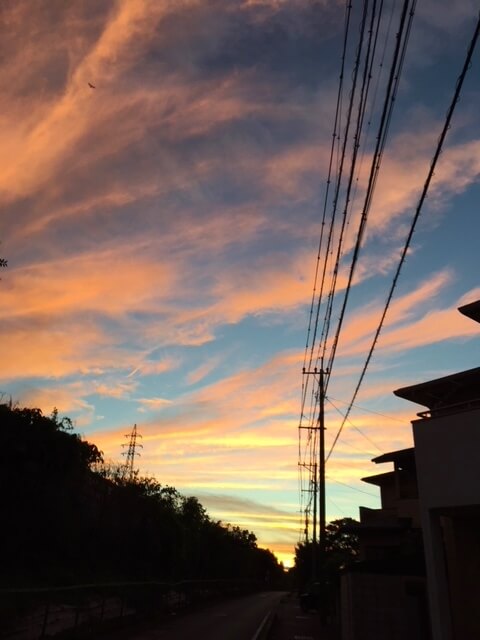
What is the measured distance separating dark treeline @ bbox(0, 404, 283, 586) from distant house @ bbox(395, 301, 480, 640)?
12922mm

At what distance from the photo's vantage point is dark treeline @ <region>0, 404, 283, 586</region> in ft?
63.9

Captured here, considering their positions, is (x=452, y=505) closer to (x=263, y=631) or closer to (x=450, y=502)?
(x=450, y=502)

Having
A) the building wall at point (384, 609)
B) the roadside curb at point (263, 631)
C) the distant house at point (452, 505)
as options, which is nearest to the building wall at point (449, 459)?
the distant house at point (452, 505)

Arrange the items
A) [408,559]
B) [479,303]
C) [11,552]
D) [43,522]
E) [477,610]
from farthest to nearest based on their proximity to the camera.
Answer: [43,522] → [11,552] → [408,559] → [479,303] → [477,610]

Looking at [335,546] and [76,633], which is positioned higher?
[335,546]

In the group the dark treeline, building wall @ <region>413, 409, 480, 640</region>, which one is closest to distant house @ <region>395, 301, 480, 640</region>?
building wall @ <region>413, 409, 480, 640</region>

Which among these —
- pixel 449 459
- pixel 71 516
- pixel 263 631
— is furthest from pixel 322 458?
pixel 449 459

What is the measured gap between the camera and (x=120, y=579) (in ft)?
92.5

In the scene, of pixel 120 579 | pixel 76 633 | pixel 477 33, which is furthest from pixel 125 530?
pixel 477 33

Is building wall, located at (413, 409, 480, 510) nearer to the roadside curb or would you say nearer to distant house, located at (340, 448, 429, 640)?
distant house, located at (340, 448, 429, 640)

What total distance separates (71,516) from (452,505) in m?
18.1

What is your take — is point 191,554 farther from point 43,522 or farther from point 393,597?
point 393,597

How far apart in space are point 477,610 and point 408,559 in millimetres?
4872

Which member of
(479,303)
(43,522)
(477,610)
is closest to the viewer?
(477,610)
